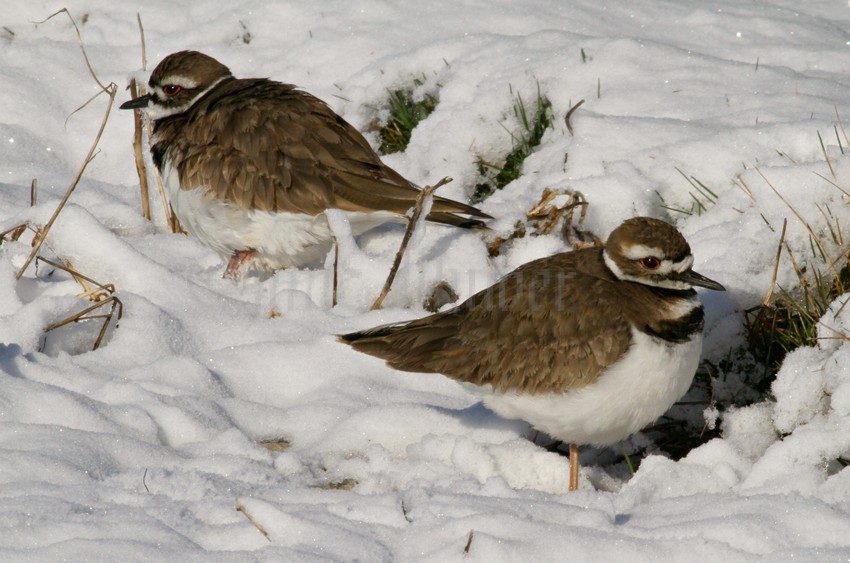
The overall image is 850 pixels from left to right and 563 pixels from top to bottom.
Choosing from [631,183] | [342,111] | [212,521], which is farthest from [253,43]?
[212,521]

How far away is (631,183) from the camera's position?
603cm

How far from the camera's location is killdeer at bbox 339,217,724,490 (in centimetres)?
423

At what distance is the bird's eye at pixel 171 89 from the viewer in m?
6.79

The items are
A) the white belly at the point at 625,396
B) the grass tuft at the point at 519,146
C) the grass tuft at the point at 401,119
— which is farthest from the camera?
the grass tuft at the point at 401,119

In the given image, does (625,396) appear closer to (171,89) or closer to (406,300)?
(406,300)

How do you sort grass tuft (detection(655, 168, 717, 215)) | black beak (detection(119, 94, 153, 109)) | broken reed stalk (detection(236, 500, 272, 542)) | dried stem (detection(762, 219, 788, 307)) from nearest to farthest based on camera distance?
broken reed stalk (detection(236, 500, 272, 542)), dried stem (detection(762, 219, 788, 307)), grass tuft (detection(655, 168, 717, 215)), black beak (detection(119, 94, 153, 109))

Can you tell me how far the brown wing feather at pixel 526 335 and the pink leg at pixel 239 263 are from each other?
1.67 meters

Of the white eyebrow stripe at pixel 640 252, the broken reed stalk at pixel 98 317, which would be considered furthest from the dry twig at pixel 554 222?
the broken reed stalk at pixel 98 317

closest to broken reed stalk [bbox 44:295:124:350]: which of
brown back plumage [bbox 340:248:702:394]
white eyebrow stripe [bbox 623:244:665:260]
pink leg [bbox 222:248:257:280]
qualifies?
pink leg [bbox 222:248:257:280]

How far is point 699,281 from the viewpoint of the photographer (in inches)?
175

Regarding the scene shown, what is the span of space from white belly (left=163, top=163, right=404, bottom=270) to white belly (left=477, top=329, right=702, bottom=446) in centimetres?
208

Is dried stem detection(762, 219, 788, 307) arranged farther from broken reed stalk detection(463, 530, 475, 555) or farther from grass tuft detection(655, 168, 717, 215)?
broken reed stalk detection(463, 530, 475, 555)

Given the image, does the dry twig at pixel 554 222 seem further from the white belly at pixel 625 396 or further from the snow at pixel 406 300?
the white belly at pixel 625 396

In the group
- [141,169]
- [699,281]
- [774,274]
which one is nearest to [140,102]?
[141,169]
